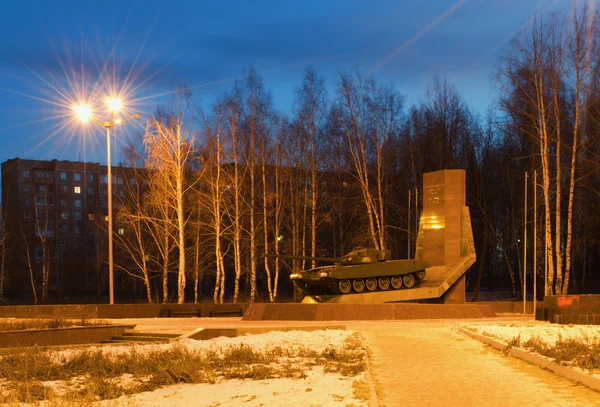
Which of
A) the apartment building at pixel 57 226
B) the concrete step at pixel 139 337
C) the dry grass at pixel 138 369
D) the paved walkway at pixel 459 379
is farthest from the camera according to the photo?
the apartment building at pixel 57 226

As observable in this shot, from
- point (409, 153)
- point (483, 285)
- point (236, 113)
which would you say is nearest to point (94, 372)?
point (236, 113)

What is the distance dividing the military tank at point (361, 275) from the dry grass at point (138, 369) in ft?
38.5

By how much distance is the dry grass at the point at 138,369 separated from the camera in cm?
873

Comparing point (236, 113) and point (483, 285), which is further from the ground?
point (236, 113)

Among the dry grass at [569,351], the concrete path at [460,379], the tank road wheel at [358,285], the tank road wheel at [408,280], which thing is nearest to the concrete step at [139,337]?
the concrete path at [460,379]

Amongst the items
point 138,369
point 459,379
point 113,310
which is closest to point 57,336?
point 138,369

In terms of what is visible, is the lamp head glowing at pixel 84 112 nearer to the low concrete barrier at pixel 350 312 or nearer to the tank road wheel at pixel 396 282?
the low concrete barrier at pixel 350 312

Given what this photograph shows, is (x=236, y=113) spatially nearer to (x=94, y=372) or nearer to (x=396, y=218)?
(x=396, y=218)

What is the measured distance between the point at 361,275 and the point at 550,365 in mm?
15020

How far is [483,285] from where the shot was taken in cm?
6275

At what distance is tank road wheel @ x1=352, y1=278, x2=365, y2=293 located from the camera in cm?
2547

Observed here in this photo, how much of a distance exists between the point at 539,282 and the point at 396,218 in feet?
37.8

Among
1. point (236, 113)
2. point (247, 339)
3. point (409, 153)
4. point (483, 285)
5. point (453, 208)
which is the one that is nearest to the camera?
point (247, 339)

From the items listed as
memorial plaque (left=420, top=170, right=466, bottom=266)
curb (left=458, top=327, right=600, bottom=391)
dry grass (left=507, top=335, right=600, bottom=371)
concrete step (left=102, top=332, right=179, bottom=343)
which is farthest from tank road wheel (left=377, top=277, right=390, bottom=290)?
dry grass (left=507, top=335, right=600, bottom=371)
